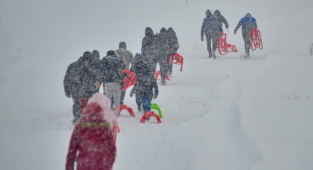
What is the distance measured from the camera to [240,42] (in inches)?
942

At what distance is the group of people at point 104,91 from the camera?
14.9 feet

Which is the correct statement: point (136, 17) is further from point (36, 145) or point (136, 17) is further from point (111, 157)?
point (111, 157)

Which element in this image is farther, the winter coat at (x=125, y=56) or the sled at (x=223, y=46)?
the sled at (x=223, y=46)

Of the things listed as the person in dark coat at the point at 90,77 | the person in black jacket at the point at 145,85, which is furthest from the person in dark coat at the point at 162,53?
the person in dark coat at the point at 90,77

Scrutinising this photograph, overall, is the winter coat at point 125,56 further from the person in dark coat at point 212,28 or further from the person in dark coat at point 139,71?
the person in dark coat at point 212,28

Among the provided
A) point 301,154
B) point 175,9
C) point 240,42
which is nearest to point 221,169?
point 301,154

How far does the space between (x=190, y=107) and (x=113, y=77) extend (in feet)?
8.49

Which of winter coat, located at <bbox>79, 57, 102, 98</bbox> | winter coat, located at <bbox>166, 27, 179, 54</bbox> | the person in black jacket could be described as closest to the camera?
winter coat, located at <bbox>79, 57, 102, 98</bbox>

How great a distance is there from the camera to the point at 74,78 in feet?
29.6

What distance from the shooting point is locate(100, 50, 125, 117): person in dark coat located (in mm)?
9312

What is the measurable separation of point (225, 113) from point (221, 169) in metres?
3.16

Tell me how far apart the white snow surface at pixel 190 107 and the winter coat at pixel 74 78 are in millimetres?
837

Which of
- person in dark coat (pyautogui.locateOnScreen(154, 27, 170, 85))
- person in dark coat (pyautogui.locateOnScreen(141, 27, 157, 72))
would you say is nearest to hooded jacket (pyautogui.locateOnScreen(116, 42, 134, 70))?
person in dark coat (pyautogui.locateOnScreen(141, 27, 157, 72))

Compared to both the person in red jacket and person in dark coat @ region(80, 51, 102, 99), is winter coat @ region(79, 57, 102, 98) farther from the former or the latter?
the person in red jacket
